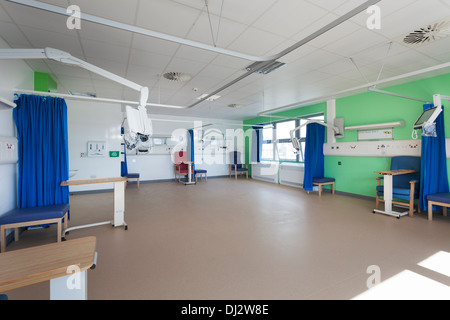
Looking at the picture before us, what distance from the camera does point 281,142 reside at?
336 inches

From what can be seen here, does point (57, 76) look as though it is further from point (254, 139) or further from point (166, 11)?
point (254, 139)

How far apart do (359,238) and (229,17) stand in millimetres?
3517

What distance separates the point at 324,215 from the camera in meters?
4.30

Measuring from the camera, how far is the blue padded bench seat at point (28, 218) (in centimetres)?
267

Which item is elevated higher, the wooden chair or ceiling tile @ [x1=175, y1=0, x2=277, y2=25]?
ceiling tile @ [x1=175, y1=0, x2=277, y2=25]

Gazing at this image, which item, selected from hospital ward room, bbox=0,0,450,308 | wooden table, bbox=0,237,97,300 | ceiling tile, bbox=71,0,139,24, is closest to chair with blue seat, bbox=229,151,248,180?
hospital ward room, bbox=0,0,450,308

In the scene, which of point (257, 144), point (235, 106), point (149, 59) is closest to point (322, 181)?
point (235, 106)

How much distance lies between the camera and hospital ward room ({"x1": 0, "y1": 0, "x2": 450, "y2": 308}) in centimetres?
195

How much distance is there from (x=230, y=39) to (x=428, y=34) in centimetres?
271

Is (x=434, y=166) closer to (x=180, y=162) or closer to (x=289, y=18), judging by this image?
(x=289, y=18)

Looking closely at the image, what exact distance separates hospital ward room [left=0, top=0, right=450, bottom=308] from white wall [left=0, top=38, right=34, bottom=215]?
3 centimetres

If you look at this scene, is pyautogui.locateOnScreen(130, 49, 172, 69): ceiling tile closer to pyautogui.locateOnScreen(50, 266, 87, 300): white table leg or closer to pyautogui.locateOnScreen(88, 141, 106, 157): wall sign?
pyautogui.locateOnScreen(50, 266, 87, 300): white table leg

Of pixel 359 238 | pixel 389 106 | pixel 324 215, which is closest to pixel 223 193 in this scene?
pixel 324 215

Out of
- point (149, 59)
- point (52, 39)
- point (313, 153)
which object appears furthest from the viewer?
point (313, 153)
